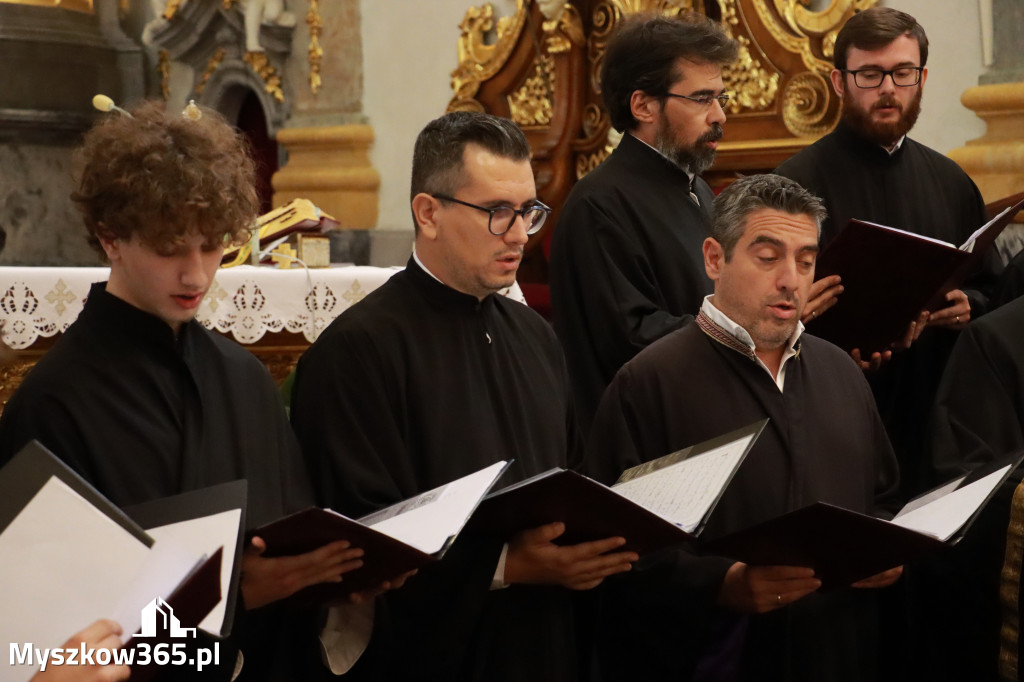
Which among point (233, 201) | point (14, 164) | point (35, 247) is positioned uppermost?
point (233, 201)

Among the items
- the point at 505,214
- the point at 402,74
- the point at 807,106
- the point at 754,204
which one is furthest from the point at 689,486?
the point at 402,74

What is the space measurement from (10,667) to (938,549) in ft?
5.85

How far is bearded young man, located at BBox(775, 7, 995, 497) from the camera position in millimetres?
4332

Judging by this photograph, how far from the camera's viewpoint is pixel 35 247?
36.7 ft

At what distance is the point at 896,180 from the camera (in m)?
4.61

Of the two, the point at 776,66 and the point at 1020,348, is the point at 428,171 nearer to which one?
the point at 1020,348

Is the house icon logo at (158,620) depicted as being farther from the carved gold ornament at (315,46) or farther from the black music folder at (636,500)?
the carved gold ornament at (315,46)

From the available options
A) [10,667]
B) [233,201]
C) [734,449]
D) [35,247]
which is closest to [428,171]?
[233,201]

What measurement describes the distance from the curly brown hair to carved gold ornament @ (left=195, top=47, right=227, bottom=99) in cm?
895

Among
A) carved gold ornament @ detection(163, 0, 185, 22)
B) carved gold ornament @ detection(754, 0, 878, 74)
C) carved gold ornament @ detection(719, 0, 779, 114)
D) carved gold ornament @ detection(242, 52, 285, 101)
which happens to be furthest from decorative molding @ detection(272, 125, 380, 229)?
carved gold ornament @ detection(754, 0, 878, 74)

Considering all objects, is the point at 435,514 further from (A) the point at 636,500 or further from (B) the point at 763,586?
(B) the point at 763,586

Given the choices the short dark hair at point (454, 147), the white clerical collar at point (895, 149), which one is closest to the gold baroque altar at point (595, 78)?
the white clerical collar at point (895, 149)

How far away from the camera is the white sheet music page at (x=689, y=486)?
259 cm

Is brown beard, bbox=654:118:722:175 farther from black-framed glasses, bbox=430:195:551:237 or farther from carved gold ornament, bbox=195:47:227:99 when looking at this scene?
carved gold ornament, bbox=195:47:227:99
